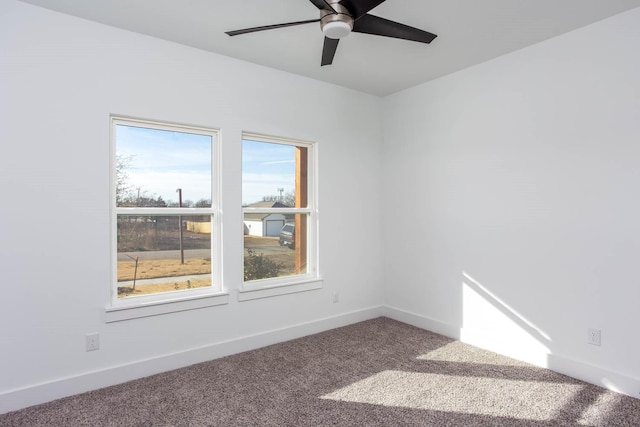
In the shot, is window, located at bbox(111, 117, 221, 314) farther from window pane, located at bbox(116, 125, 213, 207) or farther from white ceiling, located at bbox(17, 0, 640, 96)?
white ceiling, located at bbox(17, 0, 640, 96)

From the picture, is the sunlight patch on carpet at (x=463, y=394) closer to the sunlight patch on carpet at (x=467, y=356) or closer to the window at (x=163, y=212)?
the sunlight patch on carpet at (x=467, y=356)

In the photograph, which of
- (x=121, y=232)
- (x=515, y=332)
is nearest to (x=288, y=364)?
(x=121, y=232)

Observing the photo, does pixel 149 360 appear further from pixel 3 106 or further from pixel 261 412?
pixel 3 106

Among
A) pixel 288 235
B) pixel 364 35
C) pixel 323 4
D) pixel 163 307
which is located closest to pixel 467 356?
pixel 288 235

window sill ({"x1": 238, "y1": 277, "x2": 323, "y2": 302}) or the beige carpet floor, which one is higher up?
window sill ({"x1": 238, "y1": 277, "x2": 323, "y2": 302})

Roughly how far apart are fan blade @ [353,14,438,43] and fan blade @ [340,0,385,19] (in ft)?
0.27


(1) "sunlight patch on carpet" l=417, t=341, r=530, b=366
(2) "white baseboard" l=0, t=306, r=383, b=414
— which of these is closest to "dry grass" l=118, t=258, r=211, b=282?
(2) "white baseboard" l=0, t=306, r=383, b=414

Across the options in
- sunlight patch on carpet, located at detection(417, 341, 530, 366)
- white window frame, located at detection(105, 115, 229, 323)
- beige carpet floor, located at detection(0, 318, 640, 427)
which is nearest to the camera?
beige carpet floor, located at detection(0, 318, 640, 427)

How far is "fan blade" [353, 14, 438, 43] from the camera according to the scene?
217cm

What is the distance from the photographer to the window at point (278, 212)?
11.9ft

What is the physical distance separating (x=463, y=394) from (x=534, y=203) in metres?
1.67

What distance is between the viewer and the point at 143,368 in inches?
114

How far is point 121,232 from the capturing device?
294 cm

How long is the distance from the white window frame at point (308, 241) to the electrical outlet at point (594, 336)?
2.36m
